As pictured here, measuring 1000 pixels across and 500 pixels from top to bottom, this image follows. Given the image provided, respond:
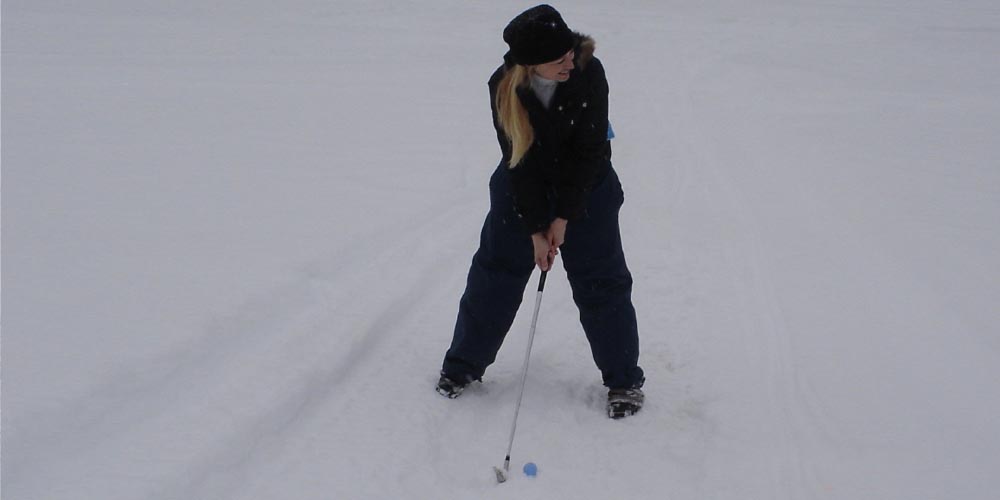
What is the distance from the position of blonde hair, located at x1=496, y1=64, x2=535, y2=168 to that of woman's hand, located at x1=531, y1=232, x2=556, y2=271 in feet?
0.92

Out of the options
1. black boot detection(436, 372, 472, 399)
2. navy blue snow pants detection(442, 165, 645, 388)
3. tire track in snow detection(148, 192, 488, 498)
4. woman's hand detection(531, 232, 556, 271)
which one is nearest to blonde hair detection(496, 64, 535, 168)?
navy blue snow pants detection(442, 165, 645, 388)

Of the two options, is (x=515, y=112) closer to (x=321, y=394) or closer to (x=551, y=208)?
(x=551, y=208)

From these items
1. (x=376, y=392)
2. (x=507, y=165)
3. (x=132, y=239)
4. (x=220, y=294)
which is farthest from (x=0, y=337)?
(x=507, y=165)

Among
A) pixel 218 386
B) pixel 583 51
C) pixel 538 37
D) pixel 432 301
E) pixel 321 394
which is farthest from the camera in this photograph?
pixel 432 301

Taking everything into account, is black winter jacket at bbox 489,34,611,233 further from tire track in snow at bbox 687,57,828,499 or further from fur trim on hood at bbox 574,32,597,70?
tire track in snow at bbox 687,57,828,499

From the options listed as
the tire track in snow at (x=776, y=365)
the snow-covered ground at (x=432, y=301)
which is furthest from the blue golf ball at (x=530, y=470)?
the tire track in snow at (x=776, y=365)

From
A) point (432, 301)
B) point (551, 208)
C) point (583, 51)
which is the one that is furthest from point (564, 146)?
point (432, 301)

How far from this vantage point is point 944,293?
13.8ft

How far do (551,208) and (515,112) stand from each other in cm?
37

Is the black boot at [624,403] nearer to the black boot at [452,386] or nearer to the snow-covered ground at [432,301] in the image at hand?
the snow-covered ground at [432,301]

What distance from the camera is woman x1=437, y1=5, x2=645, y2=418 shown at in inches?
104

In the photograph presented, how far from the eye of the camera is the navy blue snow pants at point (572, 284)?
2.89 metres

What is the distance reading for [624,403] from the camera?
10.2ft

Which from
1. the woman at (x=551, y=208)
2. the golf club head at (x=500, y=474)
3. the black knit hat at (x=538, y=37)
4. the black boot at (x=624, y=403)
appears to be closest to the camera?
the black knit hat at (x=538, y=37)
